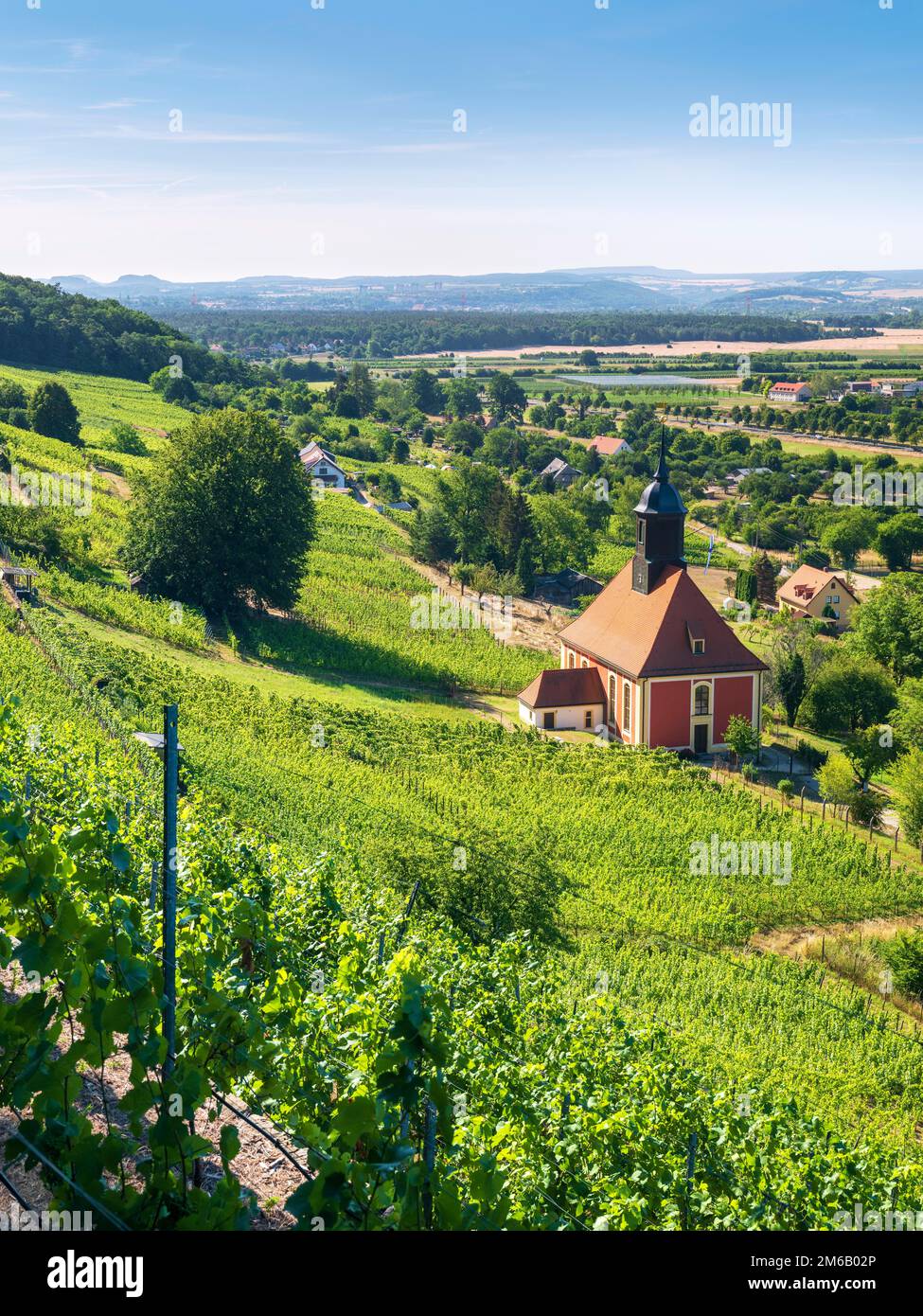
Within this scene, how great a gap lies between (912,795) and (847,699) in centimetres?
1112

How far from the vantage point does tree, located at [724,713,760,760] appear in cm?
3672

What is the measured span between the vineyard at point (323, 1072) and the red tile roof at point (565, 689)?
902 inches

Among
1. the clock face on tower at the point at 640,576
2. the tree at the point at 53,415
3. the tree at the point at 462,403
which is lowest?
the clock face on tower at the point at 640,576

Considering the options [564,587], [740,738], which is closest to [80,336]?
[564,587]

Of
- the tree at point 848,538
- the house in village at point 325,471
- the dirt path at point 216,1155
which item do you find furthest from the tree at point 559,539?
the dirt path at point 216,1155

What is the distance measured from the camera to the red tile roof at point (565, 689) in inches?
1594

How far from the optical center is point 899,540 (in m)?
72.0

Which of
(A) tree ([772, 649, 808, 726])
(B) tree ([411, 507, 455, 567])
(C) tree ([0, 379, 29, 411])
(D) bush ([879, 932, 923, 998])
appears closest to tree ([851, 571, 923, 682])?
(A) tree ([772, 649, 808, 726])

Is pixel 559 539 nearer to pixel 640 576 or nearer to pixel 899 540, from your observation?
pixel 899 540

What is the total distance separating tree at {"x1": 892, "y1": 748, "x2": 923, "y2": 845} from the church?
8.17m

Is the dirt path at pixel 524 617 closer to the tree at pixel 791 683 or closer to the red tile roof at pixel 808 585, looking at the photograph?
the tree at pixel 791 683

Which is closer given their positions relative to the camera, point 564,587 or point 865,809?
point 865,809

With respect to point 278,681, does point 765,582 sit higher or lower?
higher

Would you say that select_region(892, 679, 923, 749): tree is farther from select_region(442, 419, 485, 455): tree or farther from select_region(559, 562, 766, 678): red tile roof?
select_region(442, 419, 485, 455): tree
